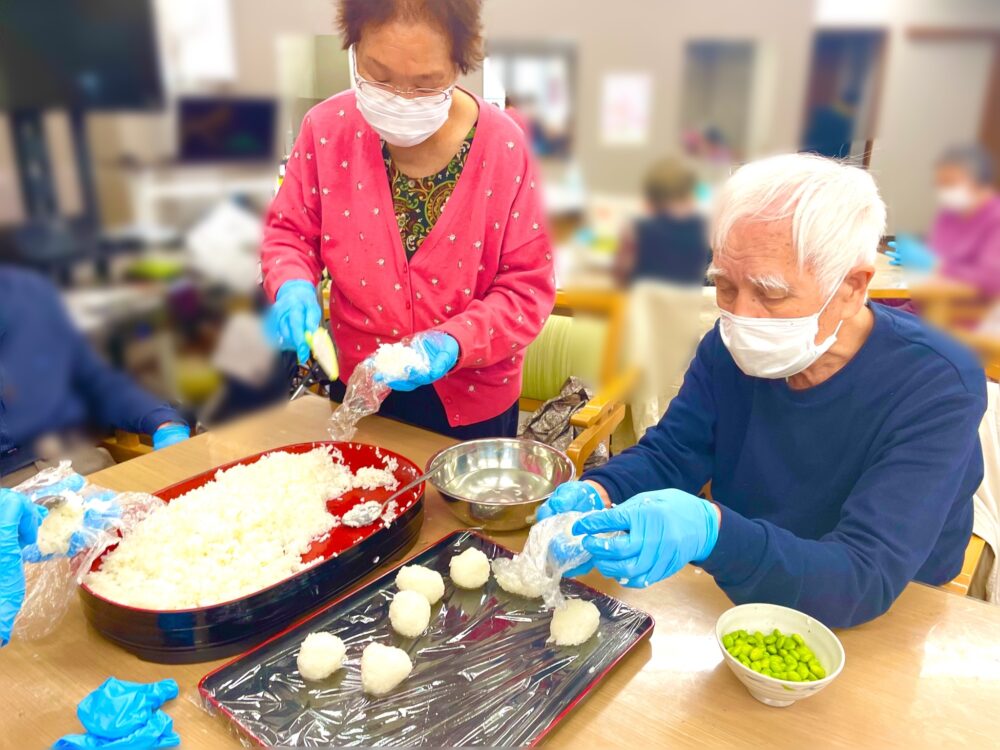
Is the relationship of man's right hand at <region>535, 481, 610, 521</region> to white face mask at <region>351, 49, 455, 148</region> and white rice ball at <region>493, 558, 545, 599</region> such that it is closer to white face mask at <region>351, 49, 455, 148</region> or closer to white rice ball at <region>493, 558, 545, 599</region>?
white rice ball at <region>493, 558, 545, 599</region>

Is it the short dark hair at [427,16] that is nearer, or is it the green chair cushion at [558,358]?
the short dark hair at [427,16]

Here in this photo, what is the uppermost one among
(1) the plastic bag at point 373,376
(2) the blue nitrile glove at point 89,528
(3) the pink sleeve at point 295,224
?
(3) the pink sleeve at point 295,224

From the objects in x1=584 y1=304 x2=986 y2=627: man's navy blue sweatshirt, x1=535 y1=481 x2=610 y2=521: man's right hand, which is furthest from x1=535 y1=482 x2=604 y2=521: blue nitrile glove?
x1=584 y1=304 x2=986 y2=627: man's navy blue sweatshirt

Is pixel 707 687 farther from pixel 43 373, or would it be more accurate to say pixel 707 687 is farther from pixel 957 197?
pixel 43 373

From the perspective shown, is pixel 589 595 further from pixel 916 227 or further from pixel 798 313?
pixel 916 227

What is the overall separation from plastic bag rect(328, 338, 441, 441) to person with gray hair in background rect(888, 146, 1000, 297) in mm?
939

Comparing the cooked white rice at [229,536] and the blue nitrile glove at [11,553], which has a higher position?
the blue nitrile glove at [11,553]

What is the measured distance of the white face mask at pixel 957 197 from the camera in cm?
57

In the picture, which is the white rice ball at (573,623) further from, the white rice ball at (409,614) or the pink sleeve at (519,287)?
the pink sleeve at (519,287)

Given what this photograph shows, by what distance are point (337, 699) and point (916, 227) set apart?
0.89m

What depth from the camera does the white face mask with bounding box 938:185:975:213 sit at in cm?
57

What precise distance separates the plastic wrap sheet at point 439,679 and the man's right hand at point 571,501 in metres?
0.14

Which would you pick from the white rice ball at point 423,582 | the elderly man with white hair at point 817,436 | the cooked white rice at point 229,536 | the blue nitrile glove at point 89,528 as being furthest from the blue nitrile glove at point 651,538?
the blue nitrile glove at point 89,528

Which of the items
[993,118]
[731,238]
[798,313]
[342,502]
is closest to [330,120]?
[342,502]
